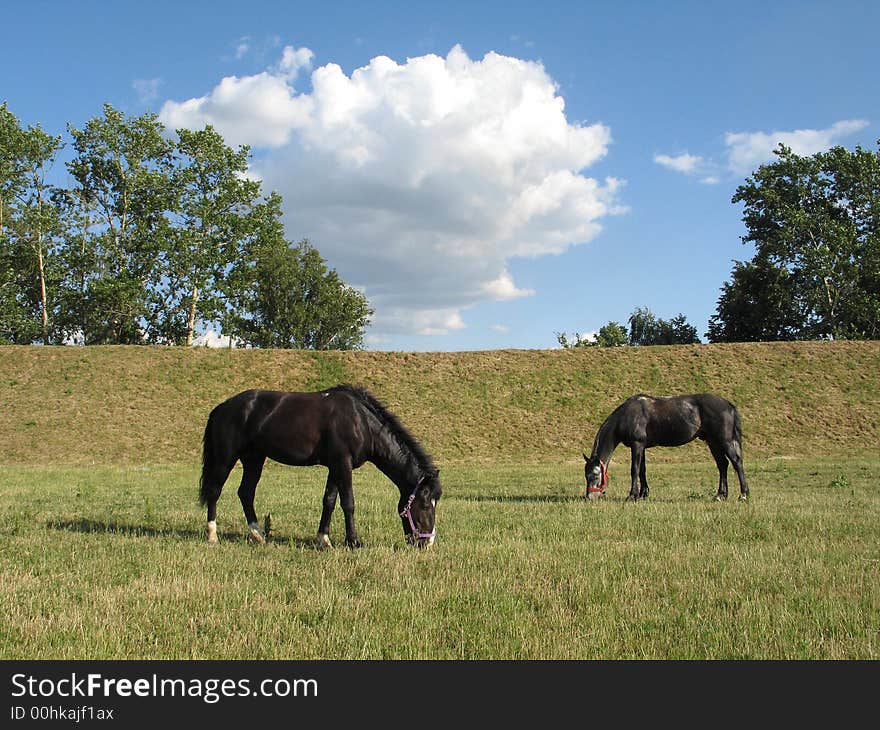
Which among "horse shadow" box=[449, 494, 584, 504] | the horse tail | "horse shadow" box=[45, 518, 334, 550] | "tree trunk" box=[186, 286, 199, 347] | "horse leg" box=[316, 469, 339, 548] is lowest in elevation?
"horse shadow" box=[449, 494, 584, 504]

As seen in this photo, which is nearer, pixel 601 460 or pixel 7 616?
pixel 7 616

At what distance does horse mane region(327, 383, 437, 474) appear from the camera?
33.6ft

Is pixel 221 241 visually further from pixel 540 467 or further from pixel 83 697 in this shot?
pixel 83 697

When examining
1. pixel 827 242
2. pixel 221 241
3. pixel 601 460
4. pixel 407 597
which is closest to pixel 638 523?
pixel 601 460

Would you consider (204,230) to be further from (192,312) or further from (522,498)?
(522,498)

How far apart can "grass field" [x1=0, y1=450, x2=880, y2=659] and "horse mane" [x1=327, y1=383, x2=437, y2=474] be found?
1284mm

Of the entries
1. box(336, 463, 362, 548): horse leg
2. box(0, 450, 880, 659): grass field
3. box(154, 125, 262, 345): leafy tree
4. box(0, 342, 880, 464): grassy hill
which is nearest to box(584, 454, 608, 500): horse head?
box(0, 450, 880, 659): grass field

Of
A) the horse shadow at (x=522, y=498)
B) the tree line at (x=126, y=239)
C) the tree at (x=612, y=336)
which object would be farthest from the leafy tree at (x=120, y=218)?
the tree at (x=612, y=336)

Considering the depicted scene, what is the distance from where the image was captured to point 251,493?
1089cm

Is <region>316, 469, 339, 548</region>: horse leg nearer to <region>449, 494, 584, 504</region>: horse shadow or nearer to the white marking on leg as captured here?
the white marking on leg

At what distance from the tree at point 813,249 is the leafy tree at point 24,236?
5831cm

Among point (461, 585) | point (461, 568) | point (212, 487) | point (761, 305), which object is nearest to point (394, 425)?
point (461, 568)

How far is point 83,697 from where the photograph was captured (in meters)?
4.67

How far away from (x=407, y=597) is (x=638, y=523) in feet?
20.8
